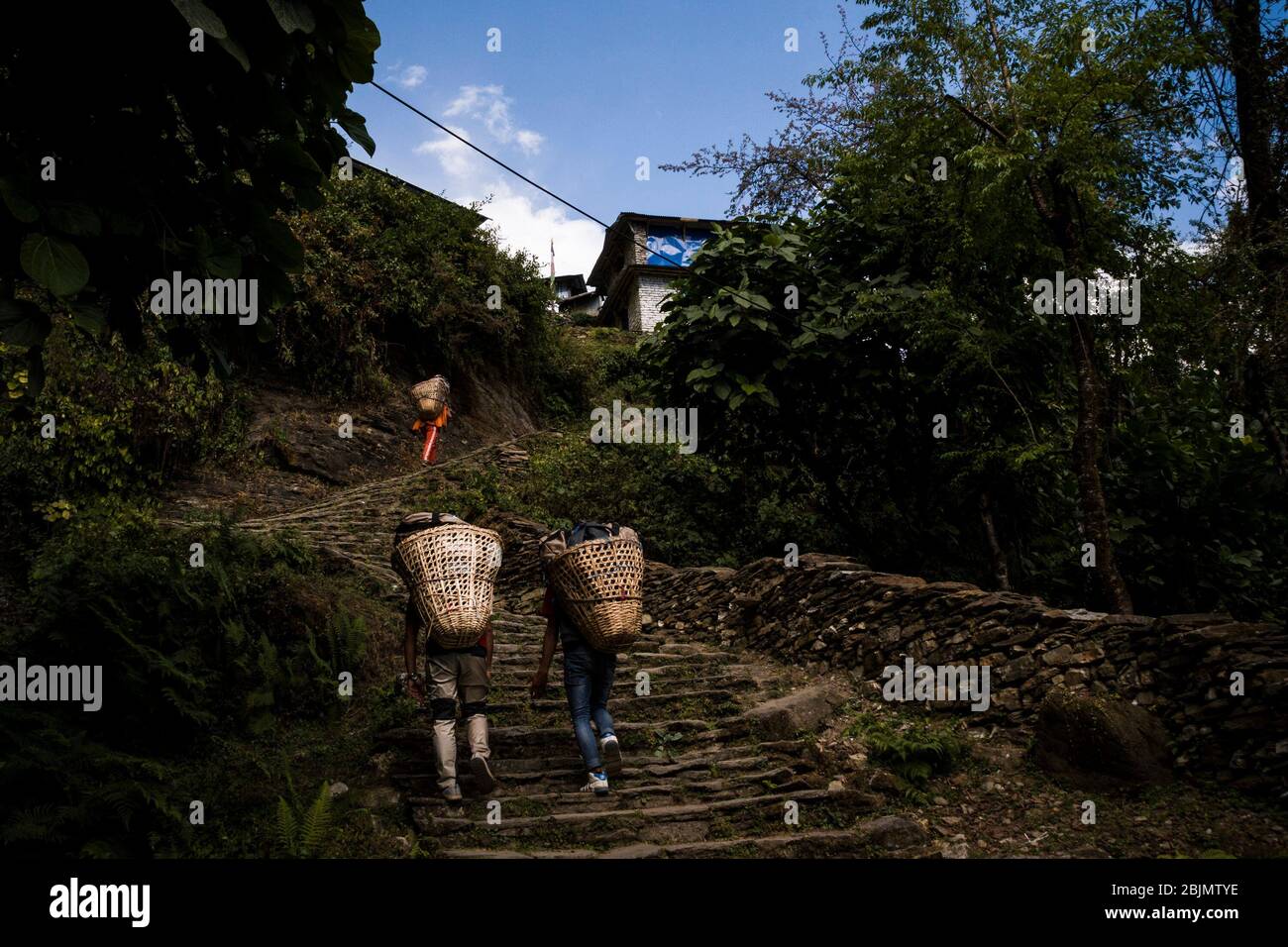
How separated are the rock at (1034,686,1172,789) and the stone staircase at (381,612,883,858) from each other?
122 centimetres

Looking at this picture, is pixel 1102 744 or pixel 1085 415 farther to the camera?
pixel 1085 415

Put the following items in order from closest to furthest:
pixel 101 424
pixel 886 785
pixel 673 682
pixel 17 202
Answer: pixel 17 202, pixel 886 785, pixel 673 682, pixel 101 424

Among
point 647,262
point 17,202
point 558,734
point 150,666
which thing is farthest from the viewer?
point 647,262

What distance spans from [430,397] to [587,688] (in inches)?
176

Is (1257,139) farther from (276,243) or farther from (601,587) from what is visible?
(276,243)

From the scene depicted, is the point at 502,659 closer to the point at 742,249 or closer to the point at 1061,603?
the point at 742,249

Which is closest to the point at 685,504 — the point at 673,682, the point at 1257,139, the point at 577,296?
the point at 673,682

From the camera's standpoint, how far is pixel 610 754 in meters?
5.45

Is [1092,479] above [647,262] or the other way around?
the other way around

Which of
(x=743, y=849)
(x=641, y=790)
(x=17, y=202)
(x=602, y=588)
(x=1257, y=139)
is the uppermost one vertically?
(x=1257, y=139)

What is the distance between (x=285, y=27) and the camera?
11.1 feet

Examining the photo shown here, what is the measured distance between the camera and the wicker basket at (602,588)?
5270mm
